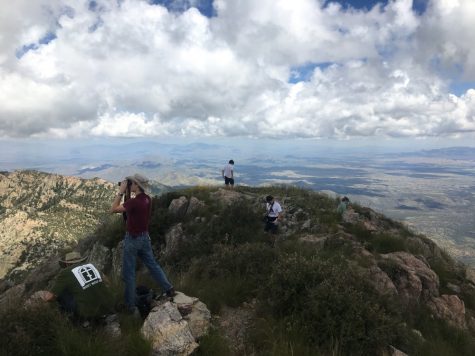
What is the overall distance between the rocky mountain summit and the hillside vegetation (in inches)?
2465

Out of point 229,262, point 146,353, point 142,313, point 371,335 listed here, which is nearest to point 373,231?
point 229,262

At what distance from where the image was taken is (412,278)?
1148 cm

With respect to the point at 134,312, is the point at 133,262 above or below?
above

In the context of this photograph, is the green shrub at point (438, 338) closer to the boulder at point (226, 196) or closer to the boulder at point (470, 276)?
the boulder at point (470, 276)

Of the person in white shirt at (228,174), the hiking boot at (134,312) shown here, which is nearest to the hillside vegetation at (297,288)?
the hiking boot at (134,312)

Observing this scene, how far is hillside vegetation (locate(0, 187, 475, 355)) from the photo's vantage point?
591 cm

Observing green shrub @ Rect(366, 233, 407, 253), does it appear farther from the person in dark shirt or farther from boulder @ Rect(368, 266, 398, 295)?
the person in dark shirt

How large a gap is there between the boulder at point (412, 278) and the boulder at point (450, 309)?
0.93 feet

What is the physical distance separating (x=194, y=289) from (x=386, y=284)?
602 centimetres

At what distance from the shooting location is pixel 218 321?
7309mm

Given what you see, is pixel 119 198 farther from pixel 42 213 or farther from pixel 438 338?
pixel 42 213

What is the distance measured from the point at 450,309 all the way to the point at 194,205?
1236 cm

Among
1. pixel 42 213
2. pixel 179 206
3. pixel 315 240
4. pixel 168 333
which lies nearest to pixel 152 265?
pixel 168 333

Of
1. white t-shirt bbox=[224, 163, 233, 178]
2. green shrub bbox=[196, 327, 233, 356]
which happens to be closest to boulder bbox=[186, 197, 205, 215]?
white t-shirt bbox=[224, 163, 233, 178]
